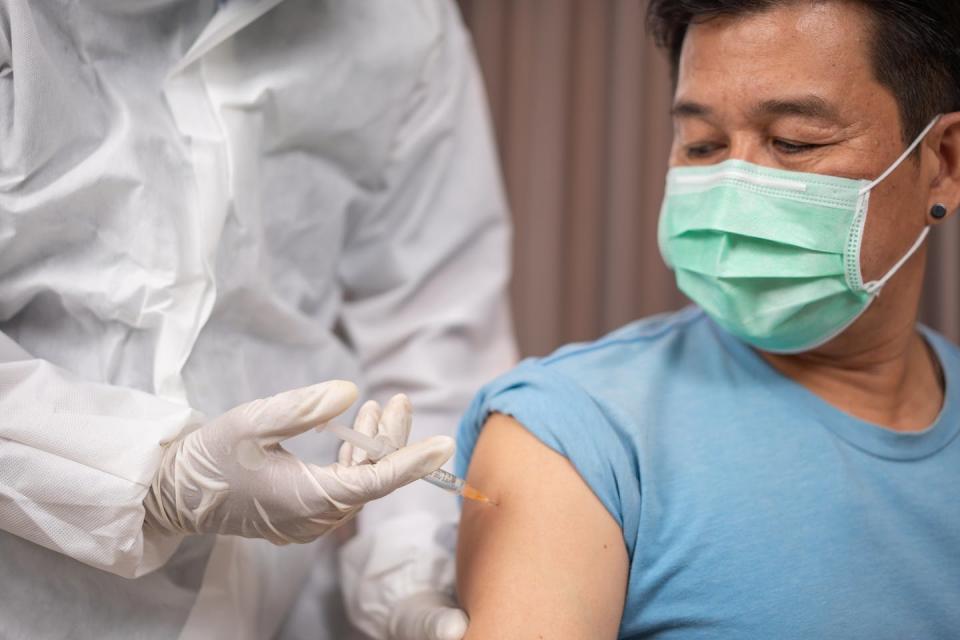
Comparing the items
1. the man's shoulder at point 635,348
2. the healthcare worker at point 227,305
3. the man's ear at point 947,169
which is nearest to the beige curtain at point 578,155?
the healthcare worker at point 227,305

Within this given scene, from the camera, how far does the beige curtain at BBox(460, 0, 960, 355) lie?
2.71m

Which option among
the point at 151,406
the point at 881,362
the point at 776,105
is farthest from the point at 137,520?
the point at 881,362

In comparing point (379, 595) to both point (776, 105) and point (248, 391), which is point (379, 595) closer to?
point (248, 391)

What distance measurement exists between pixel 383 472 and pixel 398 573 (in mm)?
486

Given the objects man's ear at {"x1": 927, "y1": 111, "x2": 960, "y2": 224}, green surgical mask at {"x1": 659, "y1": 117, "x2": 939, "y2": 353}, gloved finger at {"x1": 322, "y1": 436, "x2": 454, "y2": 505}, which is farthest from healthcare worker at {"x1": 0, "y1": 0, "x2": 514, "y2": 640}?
man's ear at {"x1": 927, "y1": 111, "x2": 960, "y2": 224}

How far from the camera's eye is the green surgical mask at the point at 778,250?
119 cm

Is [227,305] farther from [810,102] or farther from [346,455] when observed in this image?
[810,102]

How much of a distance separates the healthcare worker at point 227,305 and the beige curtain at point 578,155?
1.08 m

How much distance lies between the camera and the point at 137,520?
1027mm

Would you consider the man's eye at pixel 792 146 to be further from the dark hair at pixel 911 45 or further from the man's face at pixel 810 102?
the dark hair at pixel 911 45

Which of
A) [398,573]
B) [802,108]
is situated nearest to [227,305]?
[398,573]

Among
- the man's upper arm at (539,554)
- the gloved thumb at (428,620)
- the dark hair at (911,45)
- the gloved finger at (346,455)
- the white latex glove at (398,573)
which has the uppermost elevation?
the dark hair at (911,45)

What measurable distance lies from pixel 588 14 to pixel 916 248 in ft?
5.49

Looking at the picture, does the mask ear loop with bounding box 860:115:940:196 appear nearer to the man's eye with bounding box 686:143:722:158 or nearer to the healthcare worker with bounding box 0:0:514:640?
the man's eye with bounding box 686:143:722:158
